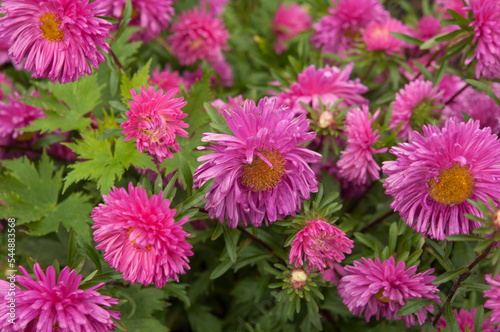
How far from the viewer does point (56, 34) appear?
3.97ft

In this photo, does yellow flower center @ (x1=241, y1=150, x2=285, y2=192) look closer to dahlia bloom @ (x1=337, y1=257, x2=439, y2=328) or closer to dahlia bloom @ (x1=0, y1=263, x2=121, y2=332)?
dahlia bloom @ (x1=337, y1=257, x2=439, y2=328)

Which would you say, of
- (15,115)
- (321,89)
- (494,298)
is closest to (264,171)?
(321,89)

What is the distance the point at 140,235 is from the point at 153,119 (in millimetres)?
315

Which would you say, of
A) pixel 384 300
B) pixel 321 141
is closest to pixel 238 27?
pixel 321 141

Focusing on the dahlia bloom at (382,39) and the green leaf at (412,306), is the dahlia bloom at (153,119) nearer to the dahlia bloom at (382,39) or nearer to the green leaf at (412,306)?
the green leaf at (412,306)

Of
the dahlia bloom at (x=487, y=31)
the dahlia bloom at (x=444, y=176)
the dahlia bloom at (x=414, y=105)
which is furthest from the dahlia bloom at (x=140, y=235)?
the dahlia bloom at (x=487, y=31)

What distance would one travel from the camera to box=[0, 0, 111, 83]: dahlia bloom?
1175mm

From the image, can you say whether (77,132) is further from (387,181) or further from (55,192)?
(387,181)

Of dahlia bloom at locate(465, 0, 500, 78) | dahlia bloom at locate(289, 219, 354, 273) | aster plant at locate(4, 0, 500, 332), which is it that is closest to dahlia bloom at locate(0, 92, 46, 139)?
aster plant at locate(4, 0, 500, 332)

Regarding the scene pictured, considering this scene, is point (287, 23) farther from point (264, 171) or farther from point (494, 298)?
point (494, 298)

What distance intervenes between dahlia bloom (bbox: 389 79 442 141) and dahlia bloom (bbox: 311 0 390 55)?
48cm

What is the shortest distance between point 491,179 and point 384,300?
446 millimetres

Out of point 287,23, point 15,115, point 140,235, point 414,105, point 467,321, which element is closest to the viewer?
point 140,235

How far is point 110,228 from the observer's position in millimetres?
1038
